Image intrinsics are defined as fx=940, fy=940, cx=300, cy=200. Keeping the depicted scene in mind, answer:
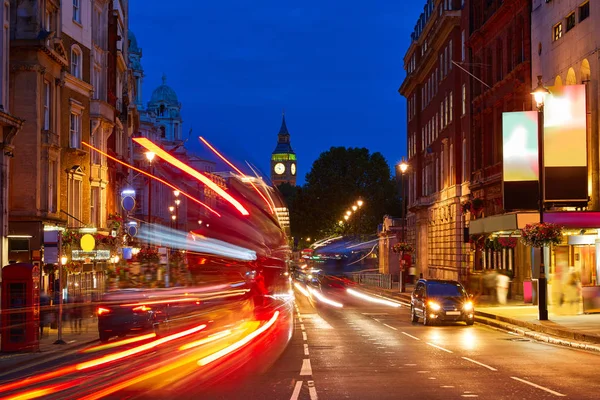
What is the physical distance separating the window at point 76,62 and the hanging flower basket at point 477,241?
24.7 metres

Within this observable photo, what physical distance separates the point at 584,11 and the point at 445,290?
15.1 m

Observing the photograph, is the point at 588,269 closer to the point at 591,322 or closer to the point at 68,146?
the point at 591,322

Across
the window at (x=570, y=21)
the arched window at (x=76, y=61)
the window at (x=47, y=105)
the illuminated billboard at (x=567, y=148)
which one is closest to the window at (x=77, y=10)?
the arched window at (x=76, y=61)

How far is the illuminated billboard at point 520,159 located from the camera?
42.2 meters

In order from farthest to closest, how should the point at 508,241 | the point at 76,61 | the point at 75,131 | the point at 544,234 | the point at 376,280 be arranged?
the point at 376,280 → the point at 76,61 → the point at 75,131 → the point at 508,241 → the point at 544,234

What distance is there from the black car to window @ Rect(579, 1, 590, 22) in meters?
14.2

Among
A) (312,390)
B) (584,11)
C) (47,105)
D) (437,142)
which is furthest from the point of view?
(437,142)

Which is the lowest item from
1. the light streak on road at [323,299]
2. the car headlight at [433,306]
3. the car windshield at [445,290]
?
the light streak on road at [323,299]

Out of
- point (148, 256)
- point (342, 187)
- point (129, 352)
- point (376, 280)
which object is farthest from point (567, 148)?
point (342, 187)

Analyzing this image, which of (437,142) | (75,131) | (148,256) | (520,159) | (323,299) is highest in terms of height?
(437,142)

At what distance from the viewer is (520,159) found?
4272 cm

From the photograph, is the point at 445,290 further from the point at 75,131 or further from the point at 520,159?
the point at 75,131

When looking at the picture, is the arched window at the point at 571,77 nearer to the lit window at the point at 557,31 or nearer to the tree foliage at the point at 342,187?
the lit window at the point at 557,31

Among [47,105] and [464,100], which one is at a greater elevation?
[464,100]
